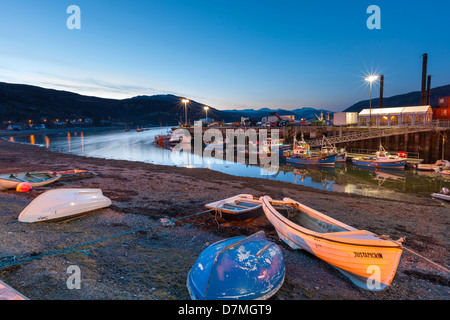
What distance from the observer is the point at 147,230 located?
889 cm

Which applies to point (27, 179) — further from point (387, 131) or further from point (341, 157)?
point (387, 131)

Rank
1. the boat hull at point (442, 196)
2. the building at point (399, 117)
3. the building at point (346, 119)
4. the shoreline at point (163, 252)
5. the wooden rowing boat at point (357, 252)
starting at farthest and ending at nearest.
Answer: the building at point (346, 119)
the building at point (399, 117)
the boat hull at point (442, 196)
the wooden rowing boat at point (357, 252)
the shoreline at point (163, 252)

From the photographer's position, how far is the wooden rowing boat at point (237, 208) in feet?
32.0

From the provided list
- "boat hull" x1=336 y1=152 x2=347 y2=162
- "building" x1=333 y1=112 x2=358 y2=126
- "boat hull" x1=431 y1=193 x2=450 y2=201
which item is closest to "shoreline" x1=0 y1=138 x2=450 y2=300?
"boat hull" x1=431 y1=193 x2=450 y2=201

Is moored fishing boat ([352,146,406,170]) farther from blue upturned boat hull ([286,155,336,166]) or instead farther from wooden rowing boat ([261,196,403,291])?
wooden rowing boat ([261,196,403,291])

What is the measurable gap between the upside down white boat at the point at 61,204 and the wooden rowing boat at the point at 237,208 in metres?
4.85

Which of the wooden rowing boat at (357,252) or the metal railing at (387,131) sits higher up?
the metal railing at (387,131)

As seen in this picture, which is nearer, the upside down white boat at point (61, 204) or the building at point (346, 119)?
the upside down white boat at point (61, 204)

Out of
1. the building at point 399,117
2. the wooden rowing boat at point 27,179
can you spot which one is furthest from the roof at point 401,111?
the wooden rowing boat at point 27,179

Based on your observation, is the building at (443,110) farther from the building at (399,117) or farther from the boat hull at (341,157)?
the boat hull at (341,157)

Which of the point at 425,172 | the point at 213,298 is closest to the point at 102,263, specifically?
the point at 213,298

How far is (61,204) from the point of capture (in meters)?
9.20
